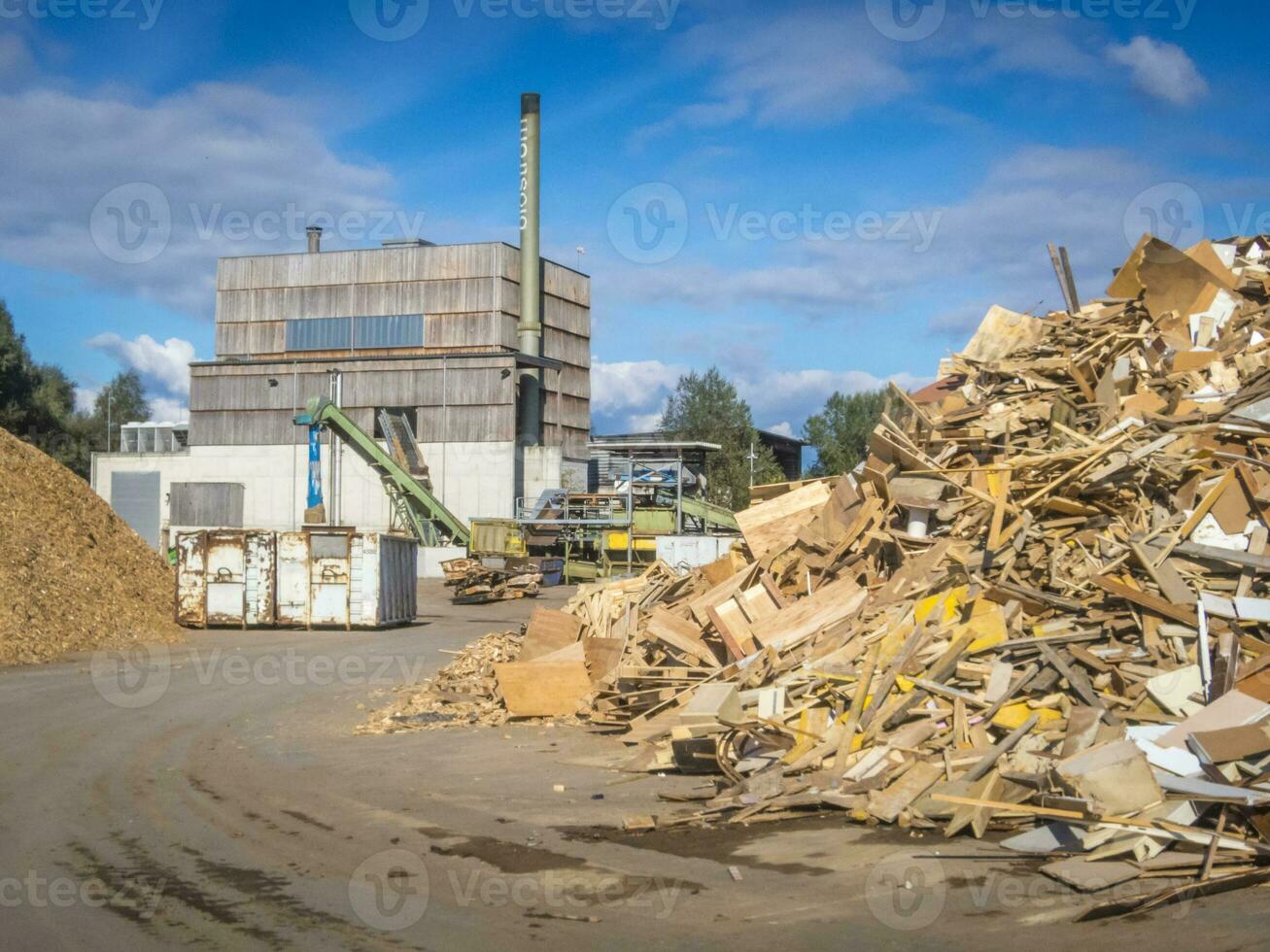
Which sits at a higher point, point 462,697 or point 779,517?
point 779,517

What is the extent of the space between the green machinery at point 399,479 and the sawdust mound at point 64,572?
21.1m

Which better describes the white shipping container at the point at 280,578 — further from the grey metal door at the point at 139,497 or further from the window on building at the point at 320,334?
the window on building at the point at 320,334

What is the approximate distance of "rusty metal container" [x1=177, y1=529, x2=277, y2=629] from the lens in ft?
80.2

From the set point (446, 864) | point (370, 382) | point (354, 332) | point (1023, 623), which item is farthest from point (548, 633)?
point (354, 332)

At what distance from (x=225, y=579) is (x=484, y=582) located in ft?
35.0

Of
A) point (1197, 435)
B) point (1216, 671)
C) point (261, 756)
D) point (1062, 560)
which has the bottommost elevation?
point (261, 756)

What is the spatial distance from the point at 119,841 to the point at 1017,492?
9.07 metres

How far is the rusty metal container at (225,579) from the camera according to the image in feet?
80.2

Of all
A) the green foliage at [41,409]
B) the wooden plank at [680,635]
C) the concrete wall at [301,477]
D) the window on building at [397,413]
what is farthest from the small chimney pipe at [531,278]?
the wooden plank at [680,635]

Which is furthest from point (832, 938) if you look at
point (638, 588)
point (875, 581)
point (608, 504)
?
point (608, 504)

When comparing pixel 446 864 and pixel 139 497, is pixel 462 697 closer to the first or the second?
pixel 446 864

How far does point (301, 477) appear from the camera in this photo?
52.1 metres

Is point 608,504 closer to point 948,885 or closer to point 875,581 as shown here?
point 875,581

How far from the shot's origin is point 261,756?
11836 millimetres
